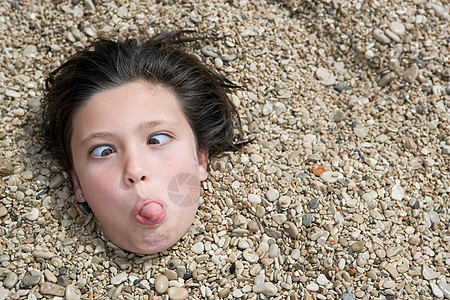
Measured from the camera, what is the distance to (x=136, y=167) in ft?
9.62

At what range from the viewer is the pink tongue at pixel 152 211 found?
9.59 feet

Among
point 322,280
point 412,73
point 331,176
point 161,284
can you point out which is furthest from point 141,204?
point 412,73

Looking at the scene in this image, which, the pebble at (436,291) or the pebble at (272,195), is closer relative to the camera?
the pebble at (436,291)

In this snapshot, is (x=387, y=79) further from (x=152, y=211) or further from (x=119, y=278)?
(x=119, y=278)

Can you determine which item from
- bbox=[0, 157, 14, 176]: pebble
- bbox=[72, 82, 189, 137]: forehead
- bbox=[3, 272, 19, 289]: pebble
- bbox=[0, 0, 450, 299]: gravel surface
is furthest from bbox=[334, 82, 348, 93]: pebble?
bbox=[3, 272, 19, 289]: pebble

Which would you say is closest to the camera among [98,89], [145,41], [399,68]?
[98,89]

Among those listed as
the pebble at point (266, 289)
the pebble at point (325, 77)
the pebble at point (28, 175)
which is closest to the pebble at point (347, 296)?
the pebble at point (266, 289)

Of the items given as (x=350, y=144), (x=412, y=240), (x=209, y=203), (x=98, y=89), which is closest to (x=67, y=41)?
(x=98, y=89)

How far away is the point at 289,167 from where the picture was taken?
344 centimetres

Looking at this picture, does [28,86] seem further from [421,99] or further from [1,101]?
[421,99]

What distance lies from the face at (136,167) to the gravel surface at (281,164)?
0.58 feet

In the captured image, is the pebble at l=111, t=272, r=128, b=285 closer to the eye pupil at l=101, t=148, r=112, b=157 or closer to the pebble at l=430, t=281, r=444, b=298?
the eye pupil at l=101, t=148, r=112, b=157

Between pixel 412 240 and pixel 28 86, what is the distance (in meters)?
2.50

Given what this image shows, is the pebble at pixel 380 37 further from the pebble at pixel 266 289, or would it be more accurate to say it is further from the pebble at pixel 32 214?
the pebble at pixel 32 214
